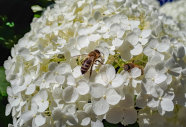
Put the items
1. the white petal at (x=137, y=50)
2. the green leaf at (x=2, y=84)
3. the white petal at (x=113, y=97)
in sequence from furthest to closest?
the green leaf at (x=2, y=84), the white petal at (x=137, y=50), the white petal at (x=113, y=97)

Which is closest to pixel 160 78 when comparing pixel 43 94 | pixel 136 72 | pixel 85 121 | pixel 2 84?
pixel 136 72

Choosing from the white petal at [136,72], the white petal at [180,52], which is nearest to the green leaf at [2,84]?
the white petal at [136,72]

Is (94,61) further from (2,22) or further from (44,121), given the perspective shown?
(2,22)

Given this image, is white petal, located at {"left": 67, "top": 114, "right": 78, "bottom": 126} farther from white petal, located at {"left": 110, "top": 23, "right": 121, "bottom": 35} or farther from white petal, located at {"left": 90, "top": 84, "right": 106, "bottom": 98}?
white petal, located at {"left": 110, "top": 23, "right": 121, "bottom": 35}

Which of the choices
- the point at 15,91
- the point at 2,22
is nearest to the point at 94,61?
the point at 15,91

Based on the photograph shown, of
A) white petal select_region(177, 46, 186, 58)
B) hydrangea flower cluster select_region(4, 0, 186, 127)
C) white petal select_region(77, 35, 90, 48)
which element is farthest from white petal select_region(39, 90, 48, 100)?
white petal select_region(177, 46, 186, 58)

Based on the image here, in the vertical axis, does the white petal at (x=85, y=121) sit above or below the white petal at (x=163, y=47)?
below

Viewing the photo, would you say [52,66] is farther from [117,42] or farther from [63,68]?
[117,42]

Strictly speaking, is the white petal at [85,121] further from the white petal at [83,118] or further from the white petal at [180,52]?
the white petal at [180,52]
